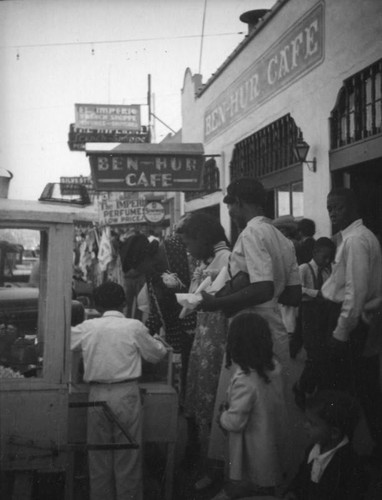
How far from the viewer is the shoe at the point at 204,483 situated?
12.8 feet

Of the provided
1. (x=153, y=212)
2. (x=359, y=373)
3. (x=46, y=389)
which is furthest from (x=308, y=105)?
(x=153, y=212)

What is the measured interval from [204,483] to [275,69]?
23.4 feet

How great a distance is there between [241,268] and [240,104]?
832 cm

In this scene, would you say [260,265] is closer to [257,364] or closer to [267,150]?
[257,364]

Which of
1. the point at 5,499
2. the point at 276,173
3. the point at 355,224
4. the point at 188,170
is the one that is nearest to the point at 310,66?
the point at 276,173

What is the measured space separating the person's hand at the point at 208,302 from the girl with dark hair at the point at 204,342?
593 mm

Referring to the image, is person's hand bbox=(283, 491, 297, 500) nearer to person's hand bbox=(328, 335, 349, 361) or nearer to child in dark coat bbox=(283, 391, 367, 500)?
child in dark coat bbox=(283, 391, 367, 500)

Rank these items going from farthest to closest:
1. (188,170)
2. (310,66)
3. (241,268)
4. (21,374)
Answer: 1. (188,170)
2. (310,66)
3. (241,268)
4. (21,374)

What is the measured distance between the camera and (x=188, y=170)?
34.9ft

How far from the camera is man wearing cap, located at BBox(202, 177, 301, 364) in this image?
11.0ft

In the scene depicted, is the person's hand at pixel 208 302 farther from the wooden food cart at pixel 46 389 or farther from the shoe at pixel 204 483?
the shoe at pixel 204 483

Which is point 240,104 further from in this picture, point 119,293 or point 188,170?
point 119,293

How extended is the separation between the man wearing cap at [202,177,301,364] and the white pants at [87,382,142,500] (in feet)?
2.42

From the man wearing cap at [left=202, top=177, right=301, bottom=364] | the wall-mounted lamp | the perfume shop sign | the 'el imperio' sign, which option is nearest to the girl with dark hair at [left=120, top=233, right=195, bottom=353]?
the man wearing cap at [left=202, top=177, right=301, bottom=364]
